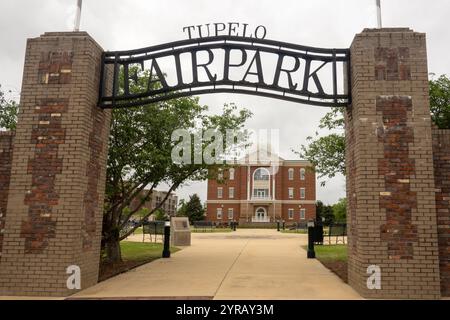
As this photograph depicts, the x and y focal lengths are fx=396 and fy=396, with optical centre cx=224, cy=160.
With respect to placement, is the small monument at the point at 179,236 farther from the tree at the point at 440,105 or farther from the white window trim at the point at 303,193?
the white window trim at the point at 303,193

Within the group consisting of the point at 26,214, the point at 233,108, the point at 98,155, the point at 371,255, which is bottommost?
the point at 371,255

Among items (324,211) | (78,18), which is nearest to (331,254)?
(78,18)

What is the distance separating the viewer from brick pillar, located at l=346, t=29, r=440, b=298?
6473 millimetres

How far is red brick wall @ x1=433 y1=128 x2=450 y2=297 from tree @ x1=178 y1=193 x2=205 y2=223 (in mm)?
59429

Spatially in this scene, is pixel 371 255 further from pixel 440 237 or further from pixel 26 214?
pixel 26 214

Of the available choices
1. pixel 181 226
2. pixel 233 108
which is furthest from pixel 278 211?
pixel 233 108

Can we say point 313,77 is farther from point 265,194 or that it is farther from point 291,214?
point 291,214

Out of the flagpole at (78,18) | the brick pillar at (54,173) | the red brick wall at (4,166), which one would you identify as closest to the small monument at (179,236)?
the brick pillar at (54,173)

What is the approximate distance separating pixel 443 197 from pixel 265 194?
53539mm

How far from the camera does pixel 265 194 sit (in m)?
60.1

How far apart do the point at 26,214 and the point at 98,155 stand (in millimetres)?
1696

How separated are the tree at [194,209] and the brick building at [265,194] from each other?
14.3 ft

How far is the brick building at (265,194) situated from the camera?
196ft

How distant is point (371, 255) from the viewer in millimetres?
6559
